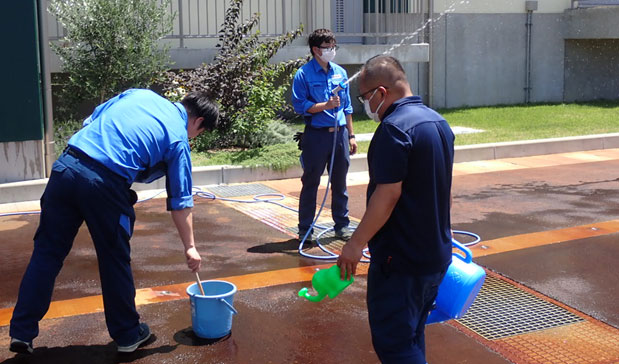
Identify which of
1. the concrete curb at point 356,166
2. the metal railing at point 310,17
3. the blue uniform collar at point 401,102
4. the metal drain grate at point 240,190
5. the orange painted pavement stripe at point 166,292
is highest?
the metal railing at point 310,17

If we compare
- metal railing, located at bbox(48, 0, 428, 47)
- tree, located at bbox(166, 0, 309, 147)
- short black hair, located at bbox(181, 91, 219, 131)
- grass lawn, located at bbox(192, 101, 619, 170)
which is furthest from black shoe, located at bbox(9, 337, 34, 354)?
metal railing, located at bbox(48, 0, 428, 47)

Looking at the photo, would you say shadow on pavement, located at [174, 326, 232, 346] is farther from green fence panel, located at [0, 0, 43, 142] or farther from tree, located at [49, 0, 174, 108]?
tree, located at [49, 0, 174, 108]

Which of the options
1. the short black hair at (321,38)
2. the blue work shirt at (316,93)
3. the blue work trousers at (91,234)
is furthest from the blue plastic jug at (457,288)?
the short black hair at (321,38)

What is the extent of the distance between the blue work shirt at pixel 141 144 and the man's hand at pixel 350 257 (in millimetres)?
1185

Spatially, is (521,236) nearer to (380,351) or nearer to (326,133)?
(326,133)

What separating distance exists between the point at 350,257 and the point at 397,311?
31 centimetres

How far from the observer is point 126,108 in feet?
14.0

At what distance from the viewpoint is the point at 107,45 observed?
10.7 meters

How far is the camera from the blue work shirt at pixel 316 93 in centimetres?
676

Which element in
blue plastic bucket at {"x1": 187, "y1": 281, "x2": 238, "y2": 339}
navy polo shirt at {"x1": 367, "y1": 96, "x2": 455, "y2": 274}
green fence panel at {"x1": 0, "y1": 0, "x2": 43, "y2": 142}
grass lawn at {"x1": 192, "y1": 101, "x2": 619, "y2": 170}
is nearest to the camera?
navy polo shirt at {"x1": 367, "y1": 96, "x2": 455, "y2": 274}

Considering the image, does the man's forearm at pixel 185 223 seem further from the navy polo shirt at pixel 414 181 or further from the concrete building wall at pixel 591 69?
the concrete building wall at pixel 591 69

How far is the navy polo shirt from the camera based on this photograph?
3.20m

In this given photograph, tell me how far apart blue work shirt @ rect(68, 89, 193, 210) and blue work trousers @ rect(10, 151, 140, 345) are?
0.26 feet

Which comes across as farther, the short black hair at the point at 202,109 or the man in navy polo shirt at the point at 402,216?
the short black hair at the point at 202,109
